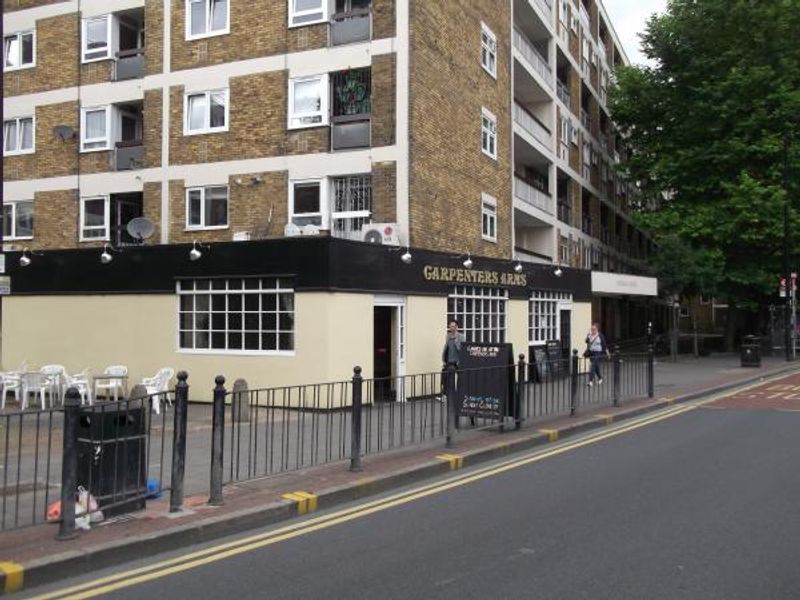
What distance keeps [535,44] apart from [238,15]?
643 inches

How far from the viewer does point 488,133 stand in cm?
2336

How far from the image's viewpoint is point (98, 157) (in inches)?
888

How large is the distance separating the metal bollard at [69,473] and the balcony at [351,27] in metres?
14.8

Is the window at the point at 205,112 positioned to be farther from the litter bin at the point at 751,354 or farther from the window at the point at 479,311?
the litter bin at the point at 751,354

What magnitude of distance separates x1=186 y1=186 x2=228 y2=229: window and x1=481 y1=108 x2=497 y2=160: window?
25.0ft

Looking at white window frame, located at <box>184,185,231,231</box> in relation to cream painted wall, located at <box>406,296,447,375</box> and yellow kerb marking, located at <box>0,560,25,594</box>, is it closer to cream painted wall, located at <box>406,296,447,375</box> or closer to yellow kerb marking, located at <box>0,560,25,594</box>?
cream painted wall, located at <box>406,296,447,375</box>

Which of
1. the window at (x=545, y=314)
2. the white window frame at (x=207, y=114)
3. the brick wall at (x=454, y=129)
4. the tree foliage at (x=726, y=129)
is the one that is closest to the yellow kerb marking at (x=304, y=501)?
the brick wall at (x=454, y=129)

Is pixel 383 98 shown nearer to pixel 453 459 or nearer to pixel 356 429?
pixel 453 459

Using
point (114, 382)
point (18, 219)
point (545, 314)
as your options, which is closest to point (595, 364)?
point (545, 314)

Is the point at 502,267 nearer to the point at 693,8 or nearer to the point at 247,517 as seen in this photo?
the point at 247,517

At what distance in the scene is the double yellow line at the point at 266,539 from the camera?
18.0 feet

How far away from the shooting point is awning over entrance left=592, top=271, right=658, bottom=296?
1187 inches

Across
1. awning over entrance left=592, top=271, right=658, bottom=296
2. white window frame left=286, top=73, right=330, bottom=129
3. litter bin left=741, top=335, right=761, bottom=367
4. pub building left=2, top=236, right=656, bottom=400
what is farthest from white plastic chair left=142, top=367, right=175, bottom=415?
litter bin left=741, top=335, right=761, bottom=367

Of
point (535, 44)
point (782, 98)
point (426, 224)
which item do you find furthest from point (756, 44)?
point (426, 224)
